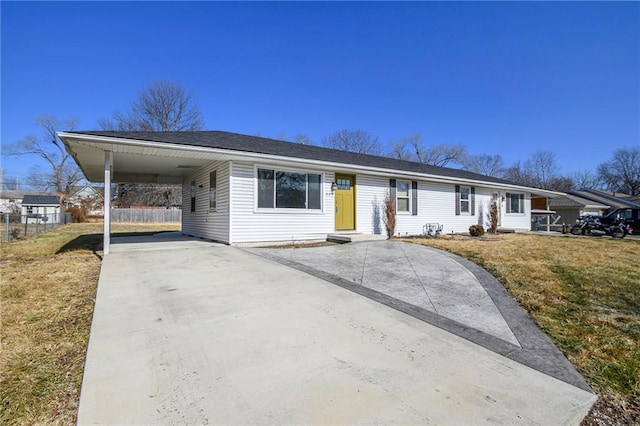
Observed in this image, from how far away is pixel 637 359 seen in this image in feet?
8.14

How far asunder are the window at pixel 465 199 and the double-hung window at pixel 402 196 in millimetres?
3860

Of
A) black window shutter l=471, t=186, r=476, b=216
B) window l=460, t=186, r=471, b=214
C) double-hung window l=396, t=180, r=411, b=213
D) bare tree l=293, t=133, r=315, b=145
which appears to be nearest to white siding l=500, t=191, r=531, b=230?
black window shutter l=471, t=186, r=476, b=216

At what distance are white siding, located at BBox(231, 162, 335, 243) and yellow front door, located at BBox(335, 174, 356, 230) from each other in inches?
13.3

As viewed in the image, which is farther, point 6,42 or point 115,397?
point 6,42

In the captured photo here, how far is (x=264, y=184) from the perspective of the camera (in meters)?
9.18

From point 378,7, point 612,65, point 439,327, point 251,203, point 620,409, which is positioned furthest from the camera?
point 612,65

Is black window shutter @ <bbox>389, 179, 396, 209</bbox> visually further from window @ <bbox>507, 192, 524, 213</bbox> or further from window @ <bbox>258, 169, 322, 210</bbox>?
window @ <bbox>507, 192, 524, 213</bbox>

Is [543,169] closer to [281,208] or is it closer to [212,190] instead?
[281,208]

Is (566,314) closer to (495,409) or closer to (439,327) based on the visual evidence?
(439,327)

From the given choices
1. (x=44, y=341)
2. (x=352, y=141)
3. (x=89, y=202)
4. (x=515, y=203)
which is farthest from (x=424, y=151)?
(x=89, y=202)

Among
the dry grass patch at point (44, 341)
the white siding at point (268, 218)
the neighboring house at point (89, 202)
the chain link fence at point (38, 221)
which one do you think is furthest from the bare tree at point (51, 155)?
the dry grass patch at point (44, 341)

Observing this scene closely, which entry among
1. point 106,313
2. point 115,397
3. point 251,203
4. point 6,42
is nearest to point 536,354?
point 115,397

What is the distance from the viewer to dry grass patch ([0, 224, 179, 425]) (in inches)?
71.1

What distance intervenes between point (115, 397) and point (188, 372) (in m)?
0.43
